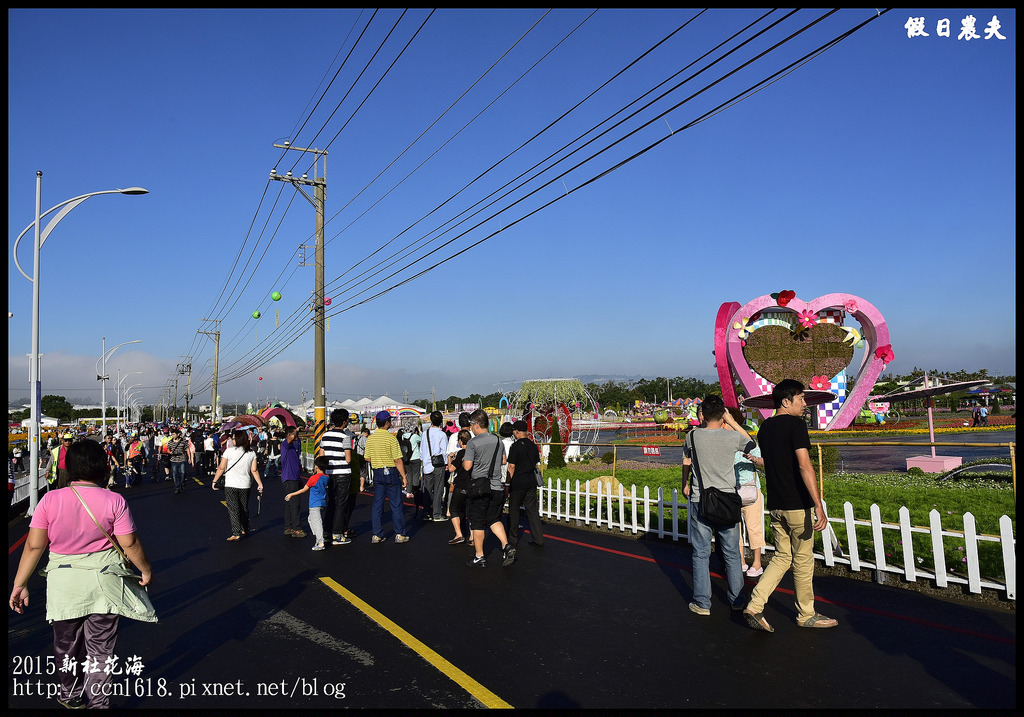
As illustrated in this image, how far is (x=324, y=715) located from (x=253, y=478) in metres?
7.20

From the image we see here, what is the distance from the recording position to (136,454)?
20.7 m

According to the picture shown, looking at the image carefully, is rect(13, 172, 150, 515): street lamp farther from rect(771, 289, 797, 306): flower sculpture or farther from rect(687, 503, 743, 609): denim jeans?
rect(771, 289, 797, 306): flower sculpture

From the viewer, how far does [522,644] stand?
5.17m

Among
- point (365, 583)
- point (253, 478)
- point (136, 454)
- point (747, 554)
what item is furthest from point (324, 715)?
point (136, 454)

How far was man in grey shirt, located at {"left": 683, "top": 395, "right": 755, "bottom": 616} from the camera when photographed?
580cm

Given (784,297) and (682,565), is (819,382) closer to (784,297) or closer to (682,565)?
(784,297)

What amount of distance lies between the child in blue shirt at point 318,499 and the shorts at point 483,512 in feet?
8.25

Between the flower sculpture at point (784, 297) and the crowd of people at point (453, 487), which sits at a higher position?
the flower sculpture at point (784, 297)

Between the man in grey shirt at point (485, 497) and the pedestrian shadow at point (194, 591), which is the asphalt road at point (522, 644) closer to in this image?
the pedestrian shadow at point (194, 591)

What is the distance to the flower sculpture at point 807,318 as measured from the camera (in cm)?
3112

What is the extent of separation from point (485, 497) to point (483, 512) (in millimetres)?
186

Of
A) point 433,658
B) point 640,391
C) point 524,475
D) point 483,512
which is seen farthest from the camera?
point 640,391

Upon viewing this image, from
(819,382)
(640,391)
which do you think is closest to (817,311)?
(819,382)

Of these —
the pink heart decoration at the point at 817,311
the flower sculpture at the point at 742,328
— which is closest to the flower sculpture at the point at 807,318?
the pink heart decoration at the point at 817,311
